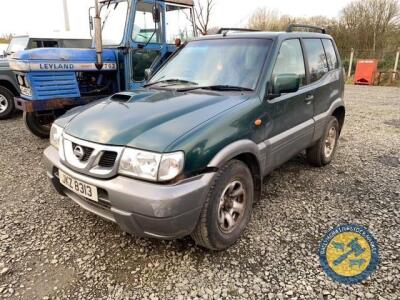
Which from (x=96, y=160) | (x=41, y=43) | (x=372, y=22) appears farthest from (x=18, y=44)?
(x=372, y=22)

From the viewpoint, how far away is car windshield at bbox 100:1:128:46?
574 centimetres

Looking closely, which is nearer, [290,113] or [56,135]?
[56,135]

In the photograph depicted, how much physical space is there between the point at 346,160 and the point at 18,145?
18.4ft

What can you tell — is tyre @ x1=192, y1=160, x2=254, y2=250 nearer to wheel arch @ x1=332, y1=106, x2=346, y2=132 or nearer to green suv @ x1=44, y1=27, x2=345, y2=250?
green suv @ x1=44, y1=27, x2=345, y2=250

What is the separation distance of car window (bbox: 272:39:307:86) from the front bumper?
1.56 meters

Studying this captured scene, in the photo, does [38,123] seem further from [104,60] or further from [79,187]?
[79,187]

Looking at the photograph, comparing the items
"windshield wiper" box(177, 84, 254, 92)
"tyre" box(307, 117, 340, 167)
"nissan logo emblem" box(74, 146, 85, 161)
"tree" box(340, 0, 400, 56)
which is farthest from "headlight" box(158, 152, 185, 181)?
"tree" box(340, 0, 400, 56)

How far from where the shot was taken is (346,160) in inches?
192

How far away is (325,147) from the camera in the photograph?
4.46 meters

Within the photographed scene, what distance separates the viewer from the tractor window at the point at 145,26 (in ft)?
18.7

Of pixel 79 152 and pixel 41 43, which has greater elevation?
pixel 41 43

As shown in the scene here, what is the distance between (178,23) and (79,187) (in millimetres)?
4877

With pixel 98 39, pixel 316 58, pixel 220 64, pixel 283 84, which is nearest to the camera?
pixel 283 84

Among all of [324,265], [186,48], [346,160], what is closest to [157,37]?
[186,48]
